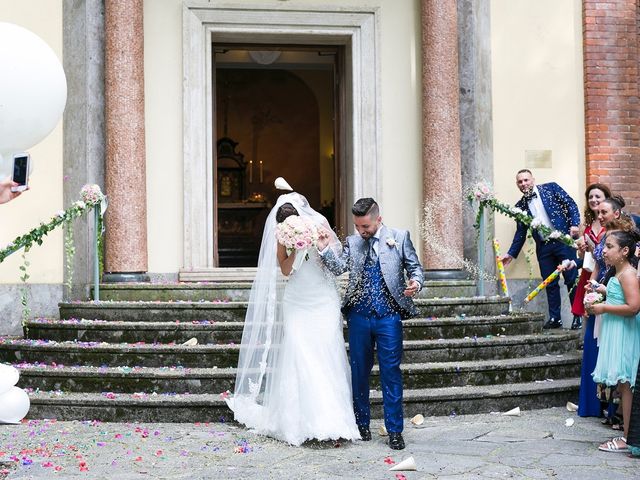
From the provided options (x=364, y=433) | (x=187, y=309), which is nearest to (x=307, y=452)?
(x=364, y=433)

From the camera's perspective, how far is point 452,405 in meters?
7.92

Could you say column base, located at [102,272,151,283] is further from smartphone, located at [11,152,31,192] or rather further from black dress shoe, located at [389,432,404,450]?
smartphone, located at [11,152,31,192]

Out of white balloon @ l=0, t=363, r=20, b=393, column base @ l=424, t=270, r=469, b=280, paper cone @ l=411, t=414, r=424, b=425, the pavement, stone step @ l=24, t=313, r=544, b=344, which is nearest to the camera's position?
white balloon @ l=0, t=363, r=20, b=393

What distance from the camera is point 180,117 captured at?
11430 millimetres

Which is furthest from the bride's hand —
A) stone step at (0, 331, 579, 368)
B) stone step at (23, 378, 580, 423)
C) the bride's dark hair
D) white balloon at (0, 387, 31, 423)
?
white balloon at (0, 387, 31, 423)

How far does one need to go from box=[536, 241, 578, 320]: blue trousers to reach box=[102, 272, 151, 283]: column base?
4519 mm

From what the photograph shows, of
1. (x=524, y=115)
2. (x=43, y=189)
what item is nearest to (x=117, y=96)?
(x=43, y=189)

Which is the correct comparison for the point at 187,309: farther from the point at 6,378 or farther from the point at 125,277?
the point at 6,378

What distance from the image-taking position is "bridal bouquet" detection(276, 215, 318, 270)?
6.72m

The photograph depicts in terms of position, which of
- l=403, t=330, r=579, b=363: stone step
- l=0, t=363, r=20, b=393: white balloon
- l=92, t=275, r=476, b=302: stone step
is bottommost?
l=403, t=330, r=579, b=363: stone step

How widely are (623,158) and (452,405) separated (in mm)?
5110

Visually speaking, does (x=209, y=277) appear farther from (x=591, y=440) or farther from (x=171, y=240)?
(x=591, y=440)

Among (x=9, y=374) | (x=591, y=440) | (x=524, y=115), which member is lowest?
(x=591, y=440)

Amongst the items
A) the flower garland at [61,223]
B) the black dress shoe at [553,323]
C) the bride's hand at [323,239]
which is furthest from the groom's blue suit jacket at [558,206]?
the flower garland at [61,223]
